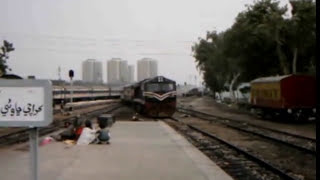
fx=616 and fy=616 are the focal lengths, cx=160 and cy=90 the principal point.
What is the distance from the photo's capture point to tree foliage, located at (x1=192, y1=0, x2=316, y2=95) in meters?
48.9

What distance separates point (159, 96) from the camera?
4644 cm

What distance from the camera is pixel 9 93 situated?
22.4 feet

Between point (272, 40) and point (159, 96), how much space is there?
11190 mm

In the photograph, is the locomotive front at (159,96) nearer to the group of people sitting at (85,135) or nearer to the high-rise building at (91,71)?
the group of people sitting at (85,135)

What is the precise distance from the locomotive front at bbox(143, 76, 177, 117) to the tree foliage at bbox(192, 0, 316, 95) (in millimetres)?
9670

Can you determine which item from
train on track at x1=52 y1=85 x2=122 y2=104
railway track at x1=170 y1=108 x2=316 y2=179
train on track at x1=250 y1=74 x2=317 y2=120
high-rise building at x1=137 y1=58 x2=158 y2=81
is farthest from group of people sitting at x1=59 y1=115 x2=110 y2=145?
high-rise building at x1=137 y1=58 x2=158 y2=81

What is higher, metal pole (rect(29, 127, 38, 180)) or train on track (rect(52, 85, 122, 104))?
train on track (rect(52, 85, 122, 104))

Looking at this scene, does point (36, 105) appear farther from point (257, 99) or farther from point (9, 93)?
point (257, 99)

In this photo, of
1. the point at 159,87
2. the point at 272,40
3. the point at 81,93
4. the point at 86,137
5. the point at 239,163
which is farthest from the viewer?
Result: the point at 81,93

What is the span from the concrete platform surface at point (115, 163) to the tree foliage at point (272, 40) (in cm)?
3003

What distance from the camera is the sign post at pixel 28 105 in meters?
6.77

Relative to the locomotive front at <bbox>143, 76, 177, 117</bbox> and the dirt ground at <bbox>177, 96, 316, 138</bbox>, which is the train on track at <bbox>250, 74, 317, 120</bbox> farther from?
the locomotive front at <bbox>143, 76, 177, 117</bbox>

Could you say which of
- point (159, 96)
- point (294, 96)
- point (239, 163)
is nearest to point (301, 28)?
point (294, 96)

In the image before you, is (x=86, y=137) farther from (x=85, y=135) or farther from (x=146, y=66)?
→ (x=146, y=66)
